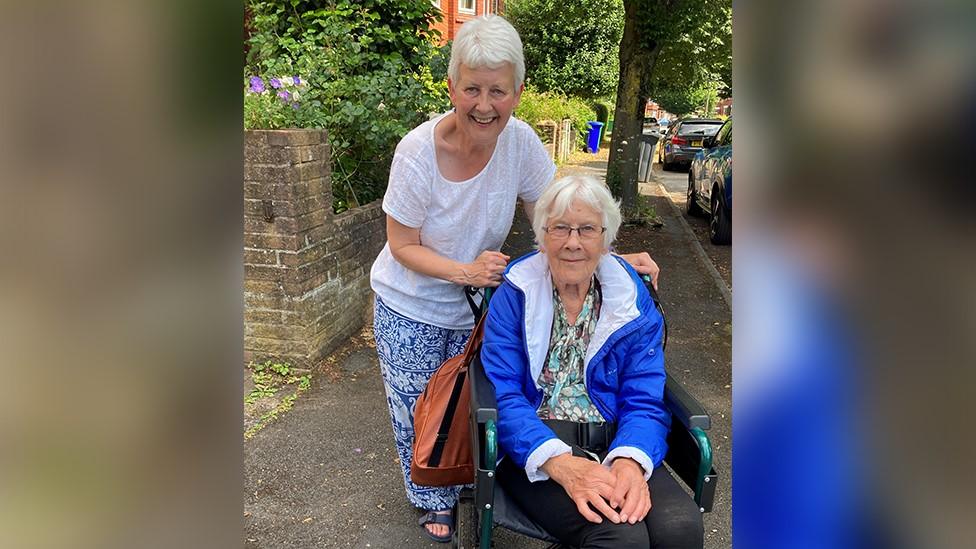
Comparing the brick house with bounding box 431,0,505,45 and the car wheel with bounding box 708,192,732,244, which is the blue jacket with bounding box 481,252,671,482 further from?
the brick house with bounding box 431,0,505,45

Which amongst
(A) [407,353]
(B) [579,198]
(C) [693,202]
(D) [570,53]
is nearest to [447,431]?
(A) [407,353]

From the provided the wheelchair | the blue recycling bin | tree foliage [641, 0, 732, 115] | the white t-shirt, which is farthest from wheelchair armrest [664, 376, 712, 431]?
the blue recycling bin

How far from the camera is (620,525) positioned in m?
2.03

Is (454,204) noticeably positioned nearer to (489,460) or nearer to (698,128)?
(489,460)

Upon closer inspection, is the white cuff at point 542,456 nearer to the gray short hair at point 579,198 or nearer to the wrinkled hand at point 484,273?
the wrinkled hand at point 484,273

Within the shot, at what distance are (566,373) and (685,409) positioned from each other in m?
0.43

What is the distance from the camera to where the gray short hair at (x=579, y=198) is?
7.71ft

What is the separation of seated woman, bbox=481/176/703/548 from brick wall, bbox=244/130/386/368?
6.95ft

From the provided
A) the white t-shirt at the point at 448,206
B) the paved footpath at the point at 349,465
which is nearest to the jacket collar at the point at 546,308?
the white t-shirt at the point at 448,206
